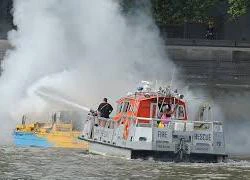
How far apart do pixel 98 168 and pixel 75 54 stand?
17017mm

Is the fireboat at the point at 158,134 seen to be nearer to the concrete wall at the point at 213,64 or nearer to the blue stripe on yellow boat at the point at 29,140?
the blue stripe on yellow boat at the point at 29,140

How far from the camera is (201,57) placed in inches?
2181

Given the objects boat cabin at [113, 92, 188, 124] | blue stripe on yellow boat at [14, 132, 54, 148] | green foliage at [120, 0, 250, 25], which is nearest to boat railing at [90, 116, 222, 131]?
boat cabin at [113, 92, 188, 124]

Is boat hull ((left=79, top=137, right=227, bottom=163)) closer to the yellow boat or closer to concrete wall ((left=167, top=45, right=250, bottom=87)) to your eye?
the yellow boat

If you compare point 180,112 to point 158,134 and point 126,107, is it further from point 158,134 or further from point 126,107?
point 158,134

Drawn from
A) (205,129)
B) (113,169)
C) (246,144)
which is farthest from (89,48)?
(113,169)

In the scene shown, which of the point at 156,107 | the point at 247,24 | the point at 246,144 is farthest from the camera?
the point at 247,24

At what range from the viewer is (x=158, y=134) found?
29688 millimetres

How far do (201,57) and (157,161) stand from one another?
26201 mm

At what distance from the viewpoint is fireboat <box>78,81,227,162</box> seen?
1172 inches

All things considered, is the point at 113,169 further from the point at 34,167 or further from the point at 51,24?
the point at 51,24

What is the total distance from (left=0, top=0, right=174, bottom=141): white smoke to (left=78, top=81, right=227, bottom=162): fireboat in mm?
7730

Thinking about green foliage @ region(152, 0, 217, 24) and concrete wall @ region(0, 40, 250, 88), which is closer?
concrete wall @ region(0, 40, 250, 88)

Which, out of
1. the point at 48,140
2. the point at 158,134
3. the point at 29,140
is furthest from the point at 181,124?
the point at 29,140
